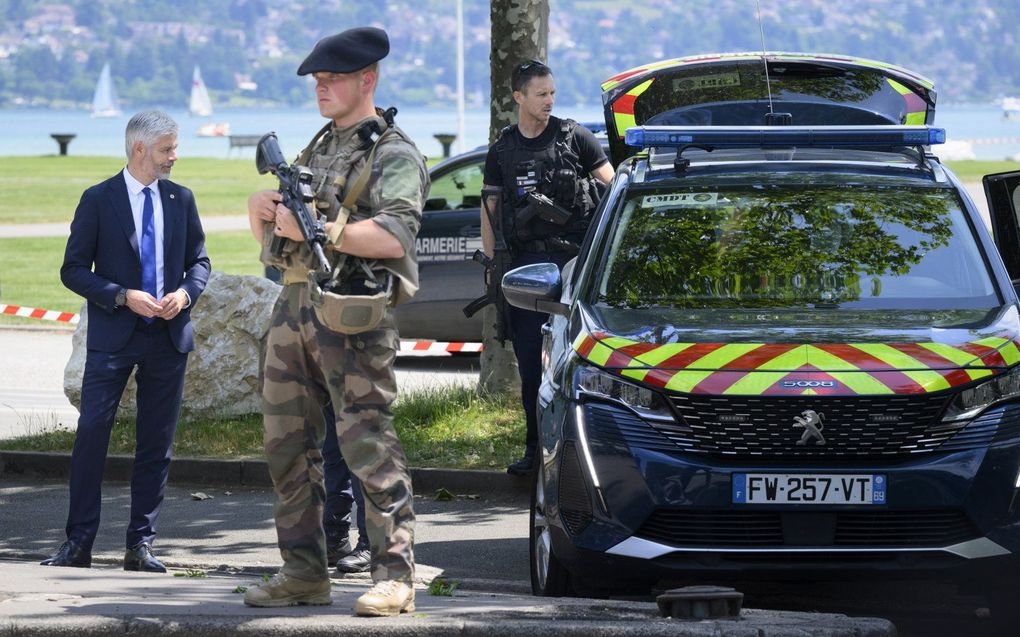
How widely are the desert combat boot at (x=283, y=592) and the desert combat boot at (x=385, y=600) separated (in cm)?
26

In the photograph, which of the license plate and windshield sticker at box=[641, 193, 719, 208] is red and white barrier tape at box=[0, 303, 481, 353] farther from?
the license plate

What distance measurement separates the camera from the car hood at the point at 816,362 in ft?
18.0

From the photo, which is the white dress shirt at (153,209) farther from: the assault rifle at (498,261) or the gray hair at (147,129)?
the assault rifle at (498,261)

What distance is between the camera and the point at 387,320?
5.20 metres

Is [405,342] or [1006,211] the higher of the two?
[1006,211]

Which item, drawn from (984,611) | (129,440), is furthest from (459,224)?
(984,611)

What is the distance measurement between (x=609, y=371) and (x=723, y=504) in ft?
1.95

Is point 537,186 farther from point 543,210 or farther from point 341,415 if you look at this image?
point 341,415

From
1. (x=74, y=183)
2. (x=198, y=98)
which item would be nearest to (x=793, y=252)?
(x=74, y=183)

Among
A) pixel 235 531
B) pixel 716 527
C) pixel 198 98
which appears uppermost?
pixel 198 98

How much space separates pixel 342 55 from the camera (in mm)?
5113

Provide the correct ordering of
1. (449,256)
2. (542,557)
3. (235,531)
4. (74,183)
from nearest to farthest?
(542,557) → (235,531) → (449,256) → (74,183)

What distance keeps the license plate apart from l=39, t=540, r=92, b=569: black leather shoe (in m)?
2.87

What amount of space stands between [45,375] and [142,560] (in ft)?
23.2
